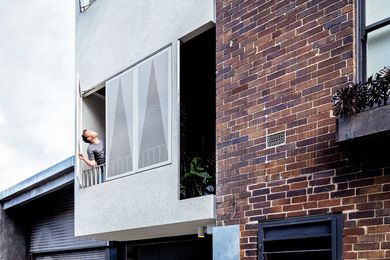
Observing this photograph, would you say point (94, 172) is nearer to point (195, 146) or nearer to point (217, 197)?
point (195, 146)

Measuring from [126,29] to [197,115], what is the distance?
5.59 ft

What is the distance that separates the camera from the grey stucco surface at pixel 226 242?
6418 millimetres

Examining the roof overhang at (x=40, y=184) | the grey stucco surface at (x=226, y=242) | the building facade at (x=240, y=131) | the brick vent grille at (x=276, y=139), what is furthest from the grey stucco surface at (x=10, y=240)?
the brick vent grille at (x=276, y=139)

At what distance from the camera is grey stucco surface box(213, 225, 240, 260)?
253 inches

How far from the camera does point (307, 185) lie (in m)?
5.68

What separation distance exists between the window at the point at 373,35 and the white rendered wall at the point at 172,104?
2.35 metres

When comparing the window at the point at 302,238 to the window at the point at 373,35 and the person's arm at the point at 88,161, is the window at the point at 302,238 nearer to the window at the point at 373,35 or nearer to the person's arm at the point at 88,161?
the window at the point at 373,35

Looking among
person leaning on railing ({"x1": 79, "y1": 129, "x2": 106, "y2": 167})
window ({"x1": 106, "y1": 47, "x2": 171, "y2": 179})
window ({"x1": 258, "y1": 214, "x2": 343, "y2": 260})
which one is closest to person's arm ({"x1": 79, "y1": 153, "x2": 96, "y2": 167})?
person leaning on railing ({"x1": 79, "y1": 129, "x2": 106, "y2": 167})

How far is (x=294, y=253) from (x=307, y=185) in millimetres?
686

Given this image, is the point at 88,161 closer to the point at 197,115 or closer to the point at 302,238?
the point at 197,115

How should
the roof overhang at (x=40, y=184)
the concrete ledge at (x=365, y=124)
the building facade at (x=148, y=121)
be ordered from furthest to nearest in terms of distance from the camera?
the roof overhang at (x=40, y=184)
the building facade at (x=148, y=121)
the concrete ledge at (x=365, y=124)

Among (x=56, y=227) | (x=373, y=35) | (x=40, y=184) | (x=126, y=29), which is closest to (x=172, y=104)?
(x=126, y=29)

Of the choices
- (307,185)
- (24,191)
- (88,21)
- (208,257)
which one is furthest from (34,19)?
(307,185)

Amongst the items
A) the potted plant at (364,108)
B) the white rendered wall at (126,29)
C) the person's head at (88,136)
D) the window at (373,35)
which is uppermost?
the white rendered wall at (126,29)
